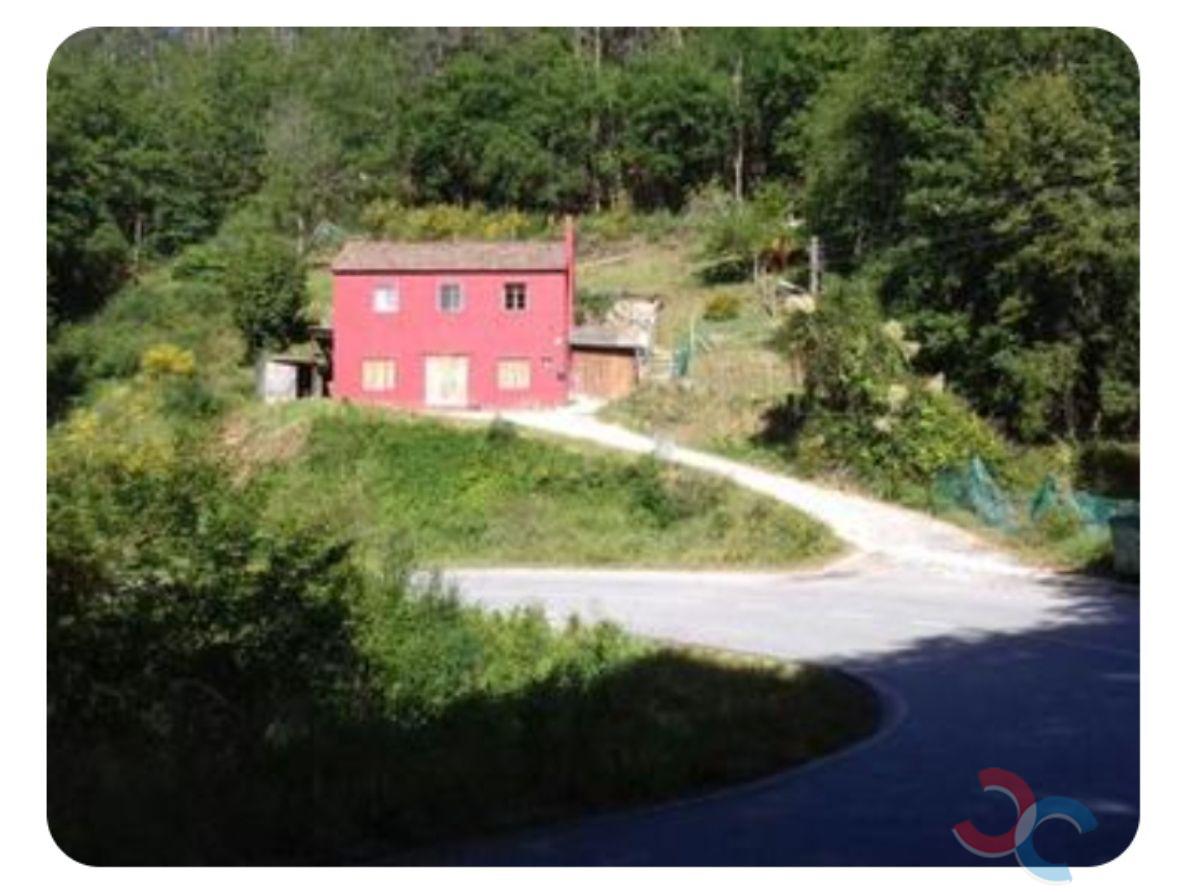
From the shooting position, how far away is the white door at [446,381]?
1305 cm

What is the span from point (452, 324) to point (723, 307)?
1298cm

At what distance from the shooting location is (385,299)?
14.7 meters

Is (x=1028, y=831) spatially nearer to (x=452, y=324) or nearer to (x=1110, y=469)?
(x=452, y=324)

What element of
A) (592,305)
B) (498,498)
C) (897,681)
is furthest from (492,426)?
(592,305)

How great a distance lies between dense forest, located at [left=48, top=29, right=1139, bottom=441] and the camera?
1029 cm

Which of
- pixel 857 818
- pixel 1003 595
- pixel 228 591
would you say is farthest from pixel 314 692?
pixel 1003 595

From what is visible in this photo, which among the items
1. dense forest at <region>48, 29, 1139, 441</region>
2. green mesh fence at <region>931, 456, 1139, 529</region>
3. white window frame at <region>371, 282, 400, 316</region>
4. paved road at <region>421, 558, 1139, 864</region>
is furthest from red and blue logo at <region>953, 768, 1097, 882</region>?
white window frame at <region>371, 282, 400, 316</region>

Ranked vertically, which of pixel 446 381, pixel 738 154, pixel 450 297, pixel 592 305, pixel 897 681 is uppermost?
pixel 738 154

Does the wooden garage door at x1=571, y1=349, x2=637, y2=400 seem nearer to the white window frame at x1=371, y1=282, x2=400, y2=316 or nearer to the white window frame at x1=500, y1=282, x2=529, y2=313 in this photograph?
the white window frame at x1=500, y1=282, x2=529, y2=313

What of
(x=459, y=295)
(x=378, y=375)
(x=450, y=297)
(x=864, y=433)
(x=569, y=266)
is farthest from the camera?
(x=864, y=433)

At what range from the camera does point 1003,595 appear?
43.0 ft

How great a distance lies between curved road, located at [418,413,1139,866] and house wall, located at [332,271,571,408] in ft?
2.16

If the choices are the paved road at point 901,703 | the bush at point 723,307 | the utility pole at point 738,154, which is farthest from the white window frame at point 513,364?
the bush at point 723,307

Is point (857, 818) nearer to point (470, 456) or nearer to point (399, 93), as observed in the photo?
point (470, 456)
